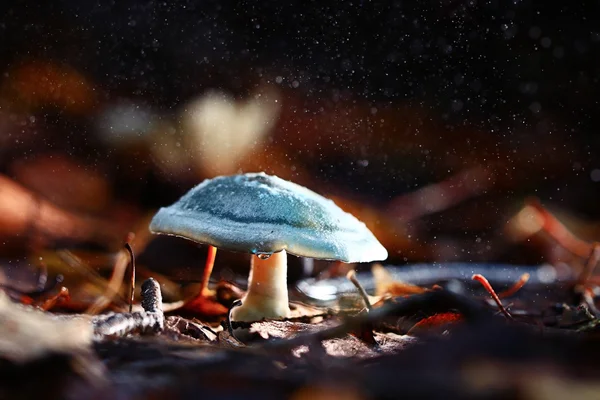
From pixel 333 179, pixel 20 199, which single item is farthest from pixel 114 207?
pixel 333 179

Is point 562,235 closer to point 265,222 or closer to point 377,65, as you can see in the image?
point 377,65

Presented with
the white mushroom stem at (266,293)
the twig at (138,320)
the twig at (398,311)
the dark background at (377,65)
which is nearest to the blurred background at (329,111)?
the dark background at (377,65)

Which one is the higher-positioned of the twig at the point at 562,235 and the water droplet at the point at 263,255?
the twig at the point at 562,235

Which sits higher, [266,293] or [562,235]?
[562,235]

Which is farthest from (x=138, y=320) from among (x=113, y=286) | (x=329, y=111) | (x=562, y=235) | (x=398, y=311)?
(x=562, y=235)

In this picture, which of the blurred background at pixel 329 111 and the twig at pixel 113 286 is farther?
the blurred background at pixel 329 111

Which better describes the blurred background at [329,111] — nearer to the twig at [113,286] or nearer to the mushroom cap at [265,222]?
the twig at [113,286]

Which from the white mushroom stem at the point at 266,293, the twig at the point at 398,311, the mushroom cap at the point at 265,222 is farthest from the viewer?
the white mushroom stem at the point at 266,293

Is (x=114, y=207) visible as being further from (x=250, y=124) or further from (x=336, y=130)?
(x=336, y=130)

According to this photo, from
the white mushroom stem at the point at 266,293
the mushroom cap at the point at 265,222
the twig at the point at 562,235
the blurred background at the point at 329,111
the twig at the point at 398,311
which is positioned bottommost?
the twig at the point at 398,311
